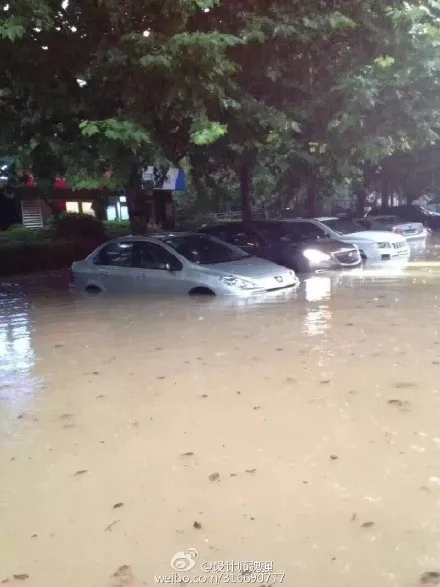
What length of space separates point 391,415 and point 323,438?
28.8 inches

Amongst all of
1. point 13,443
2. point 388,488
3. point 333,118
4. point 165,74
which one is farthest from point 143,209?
point 388,488

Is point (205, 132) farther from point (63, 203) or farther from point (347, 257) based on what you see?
point (63, 203)

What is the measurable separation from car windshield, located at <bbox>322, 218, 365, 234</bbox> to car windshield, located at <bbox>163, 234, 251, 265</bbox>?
839 centimetres

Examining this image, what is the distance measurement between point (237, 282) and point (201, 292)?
746mm

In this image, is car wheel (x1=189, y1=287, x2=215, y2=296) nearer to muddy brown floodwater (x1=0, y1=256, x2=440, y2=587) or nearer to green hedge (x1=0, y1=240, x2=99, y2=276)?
muddy brown floodwater (x1=0, y1=256, x2=440, y2=587)

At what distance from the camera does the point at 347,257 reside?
14.8 meters

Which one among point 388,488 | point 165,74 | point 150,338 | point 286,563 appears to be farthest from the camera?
point 165,74

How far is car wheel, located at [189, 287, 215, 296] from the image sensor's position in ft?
35.3

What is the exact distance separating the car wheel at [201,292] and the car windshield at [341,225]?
385 inches

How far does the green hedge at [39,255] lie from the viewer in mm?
17594

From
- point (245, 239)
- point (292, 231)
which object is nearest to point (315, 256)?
point (292, 231)

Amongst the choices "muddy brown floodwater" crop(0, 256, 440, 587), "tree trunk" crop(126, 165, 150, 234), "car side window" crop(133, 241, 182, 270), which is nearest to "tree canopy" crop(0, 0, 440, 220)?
"car side window" crop(133, 241, 182, 270)

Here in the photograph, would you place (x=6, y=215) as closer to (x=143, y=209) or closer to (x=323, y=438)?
(x=143, y=209)

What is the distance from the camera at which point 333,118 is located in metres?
13.4
